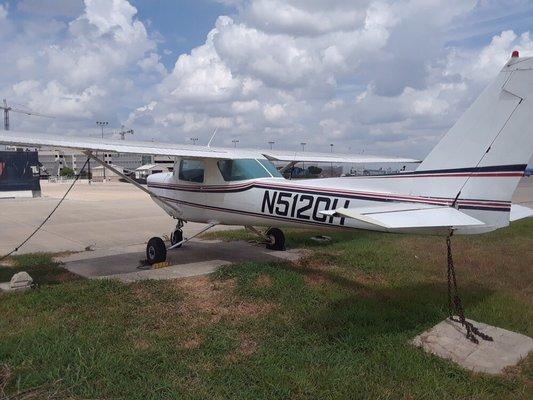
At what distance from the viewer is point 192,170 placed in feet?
32.5

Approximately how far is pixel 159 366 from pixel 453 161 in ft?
13.4

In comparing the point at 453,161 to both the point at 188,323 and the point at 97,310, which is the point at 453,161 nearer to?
the point at 188,323

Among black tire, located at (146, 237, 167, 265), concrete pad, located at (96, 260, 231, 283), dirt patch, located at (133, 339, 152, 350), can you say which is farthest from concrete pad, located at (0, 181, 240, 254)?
dirt patch, located at (133, 339, 152, 350)

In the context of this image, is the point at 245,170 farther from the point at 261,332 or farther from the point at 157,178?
the point at 261,332

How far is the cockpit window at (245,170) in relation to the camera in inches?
344

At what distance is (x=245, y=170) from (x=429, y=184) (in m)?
3.83

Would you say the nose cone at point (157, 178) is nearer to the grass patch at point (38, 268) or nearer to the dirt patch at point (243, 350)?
the grass patch at point (38, 268)

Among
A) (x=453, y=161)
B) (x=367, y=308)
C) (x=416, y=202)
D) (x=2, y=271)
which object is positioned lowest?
(x=2, y=271)

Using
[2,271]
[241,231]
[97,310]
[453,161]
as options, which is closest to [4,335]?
[97,310]

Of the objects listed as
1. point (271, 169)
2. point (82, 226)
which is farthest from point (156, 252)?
point (82, 226)

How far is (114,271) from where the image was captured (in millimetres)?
8734

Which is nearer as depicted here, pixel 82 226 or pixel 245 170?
pixel 245 170

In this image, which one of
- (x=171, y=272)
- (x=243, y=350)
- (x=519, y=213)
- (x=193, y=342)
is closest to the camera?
(x=243, y=350)

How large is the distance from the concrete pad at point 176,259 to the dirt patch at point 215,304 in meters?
0.94
